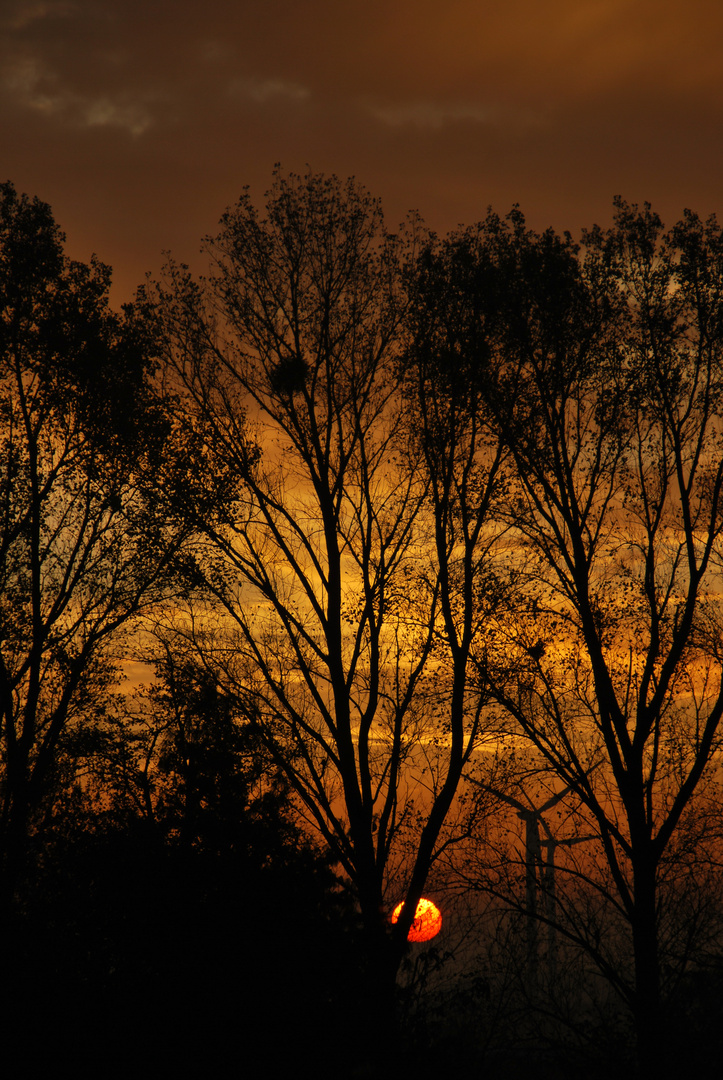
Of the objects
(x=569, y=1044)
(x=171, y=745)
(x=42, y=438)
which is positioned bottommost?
(x=569, y=1044)

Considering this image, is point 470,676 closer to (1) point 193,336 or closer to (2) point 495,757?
(2) point 495,757

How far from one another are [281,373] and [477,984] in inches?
525

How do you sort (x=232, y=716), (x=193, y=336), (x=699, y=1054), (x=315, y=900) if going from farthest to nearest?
(x=193, y=336) → (x=232, y=716) → (x=315, y=900) → (x=699, y=1054)

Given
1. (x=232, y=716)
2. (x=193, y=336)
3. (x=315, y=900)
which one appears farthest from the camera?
(x=193, y=336)

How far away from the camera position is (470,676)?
14.2m

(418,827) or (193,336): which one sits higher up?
(193,336)

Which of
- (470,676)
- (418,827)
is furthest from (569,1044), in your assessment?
(470,676)

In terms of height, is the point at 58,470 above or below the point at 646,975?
above

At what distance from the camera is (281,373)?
49.6 ft

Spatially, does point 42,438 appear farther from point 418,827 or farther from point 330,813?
point 418,827

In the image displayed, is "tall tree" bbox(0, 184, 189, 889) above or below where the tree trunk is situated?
above

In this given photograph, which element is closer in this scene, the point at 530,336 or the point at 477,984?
the point at 530,336

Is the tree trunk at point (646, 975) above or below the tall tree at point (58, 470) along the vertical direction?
below

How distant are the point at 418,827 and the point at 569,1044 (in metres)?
4.58
